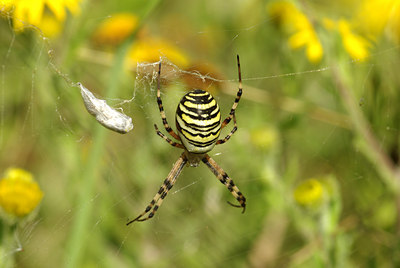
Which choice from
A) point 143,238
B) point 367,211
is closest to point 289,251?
point 367,211

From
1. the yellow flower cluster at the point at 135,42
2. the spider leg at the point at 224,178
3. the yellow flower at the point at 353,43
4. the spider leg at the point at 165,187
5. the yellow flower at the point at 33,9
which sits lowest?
the spider leg at the point at 224,178

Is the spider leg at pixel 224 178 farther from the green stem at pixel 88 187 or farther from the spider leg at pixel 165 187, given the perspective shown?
the green stem at pixel 88 187

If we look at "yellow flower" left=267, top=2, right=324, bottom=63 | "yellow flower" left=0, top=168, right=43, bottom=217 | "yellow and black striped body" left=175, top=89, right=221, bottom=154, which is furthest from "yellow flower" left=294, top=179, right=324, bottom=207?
"yellow flower" left=0, top=168, right=43, bottom=217

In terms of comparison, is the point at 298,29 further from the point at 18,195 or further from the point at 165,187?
the point at 18,195

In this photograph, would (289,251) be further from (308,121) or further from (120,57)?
(120,57)

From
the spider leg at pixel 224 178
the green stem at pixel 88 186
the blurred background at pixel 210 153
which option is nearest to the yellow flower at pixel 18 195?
the blurred background at pixel 210 153

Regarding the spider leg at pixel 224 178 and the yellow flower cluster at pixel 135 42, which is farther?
the yellow flower cluster at pixel 135 42
